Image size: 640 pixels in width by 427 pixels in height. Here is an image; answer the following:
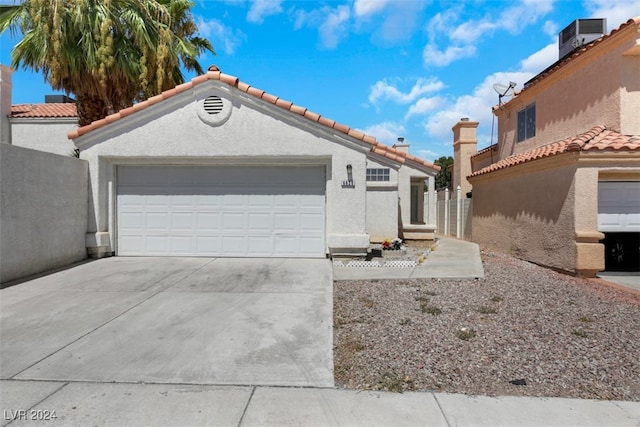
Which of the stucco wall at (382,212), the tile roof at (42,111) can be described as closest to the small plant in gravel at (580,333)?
the stucco wall at (382,212)

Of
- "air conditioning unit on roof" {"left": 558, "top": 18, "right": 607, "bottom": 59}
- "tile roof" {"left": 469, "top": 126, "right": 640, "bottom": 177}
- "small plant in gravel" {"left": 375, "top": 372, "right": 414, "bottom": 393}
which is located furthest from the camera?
"air conditioning unit on roof" {"left": 558, "top": 18, "right": 607, "bottom": 59}

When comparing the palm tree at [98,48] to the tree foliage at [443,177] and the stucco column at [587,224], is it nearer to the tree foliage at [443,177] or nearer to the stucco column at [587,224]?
the stucco column at [587,224]

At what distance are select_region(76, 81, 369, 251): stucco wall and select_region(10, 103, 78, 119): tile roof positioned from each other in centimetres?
1137

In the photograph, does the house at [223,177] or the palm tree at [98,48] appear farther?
the palm tree at [98,48]

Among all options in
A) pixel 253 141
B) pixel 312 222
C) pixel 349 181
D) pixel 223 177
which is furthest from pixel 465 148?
pixel 223 177

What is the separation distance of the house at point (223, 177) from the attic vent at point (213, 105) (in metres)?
0.02

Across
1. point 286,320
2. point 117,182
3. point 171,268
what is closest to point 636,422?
point 286,320

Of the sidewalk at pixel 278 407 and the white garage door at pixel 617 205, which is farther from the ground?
the white garage door at pixel 617 205

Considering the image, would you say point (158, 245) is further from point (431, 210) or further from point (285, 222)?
point (431, 210)

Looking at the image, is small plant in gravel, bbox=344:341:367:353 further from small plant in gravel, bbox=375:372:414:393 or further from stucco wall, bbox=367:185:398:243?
stucco wall, bbox=367:185:398:243

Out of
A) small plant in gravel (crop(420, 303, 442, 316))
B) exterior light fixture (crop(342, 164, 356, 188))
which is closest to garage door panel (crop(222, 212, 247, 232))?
exterior light fixture (crop(342, 164, 356, 188))

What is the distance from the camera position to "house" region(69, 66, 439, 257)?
28.9ft

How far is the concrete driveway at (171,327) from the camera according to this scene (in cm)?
371

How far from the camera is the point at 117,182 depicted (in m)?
9.42
